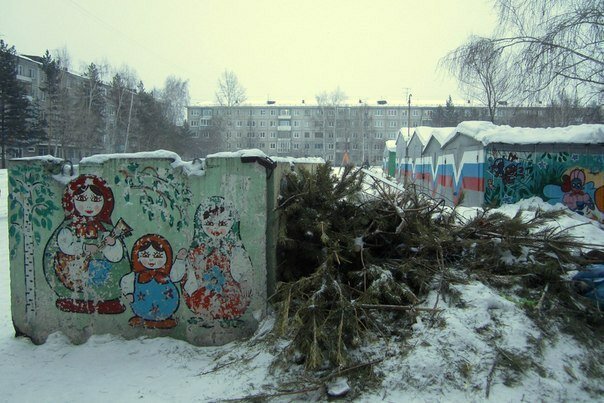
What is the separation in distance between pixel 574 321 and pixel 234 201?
11.3 ft

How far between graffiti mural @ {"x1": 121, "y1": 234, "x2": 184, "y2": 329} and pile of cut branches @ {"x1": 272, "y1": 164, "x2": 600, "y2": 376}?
3.84 feet

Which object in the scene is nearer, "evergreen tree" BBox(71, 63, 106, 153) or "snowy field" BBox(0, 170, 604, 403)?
"snowy field" BBox(0, 170, 604, 403)

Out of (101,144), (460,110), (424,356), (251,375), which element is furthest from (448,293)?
(460,110)

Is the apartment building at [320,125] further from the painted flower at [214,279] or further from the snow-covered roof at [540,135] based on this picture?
the painted flower at [214,279]

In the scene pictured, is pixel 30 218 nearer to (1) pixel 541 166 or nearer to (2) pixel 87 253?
(2) pixel 87 253

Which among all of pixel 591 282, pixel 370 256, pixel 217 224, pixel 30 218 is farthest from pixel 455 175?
pixel 30 218

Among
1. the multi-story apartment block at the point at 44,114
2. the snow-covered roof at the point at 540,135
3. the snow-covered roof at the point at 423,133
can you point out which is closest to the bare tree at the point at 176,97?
the multi-story apartment block at the point at 44,114

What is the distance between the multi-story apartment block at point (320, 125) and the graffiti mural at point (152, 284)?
64.0m

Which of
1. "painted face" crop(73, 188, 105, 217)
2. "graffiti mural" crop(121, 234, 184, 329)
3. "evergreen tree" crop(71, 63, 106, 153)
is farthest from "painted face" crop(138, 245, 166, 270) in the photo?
"evergreen tree" crop(71, 63, 106, 153)

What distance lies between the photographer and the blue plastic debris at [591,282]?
3871 millimetres

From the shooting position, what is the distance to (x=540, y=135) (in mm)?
13109

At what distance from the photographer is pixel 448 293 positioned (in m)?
3.96

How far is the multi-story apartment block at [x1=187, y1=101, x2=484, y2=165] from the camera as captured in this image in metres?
74.5

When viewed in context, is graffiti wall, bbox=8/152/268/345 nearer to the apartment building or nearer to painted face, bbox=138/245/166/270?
painted face, bbox=138/245/166/270
